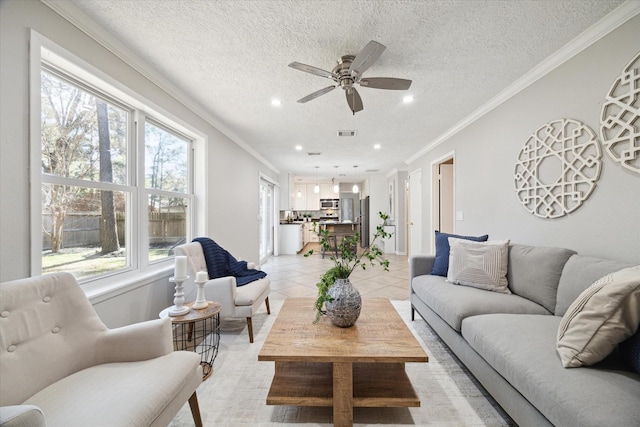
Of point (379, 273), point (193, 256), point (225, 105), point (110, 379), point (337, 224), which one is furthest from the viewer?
point (337, 224)

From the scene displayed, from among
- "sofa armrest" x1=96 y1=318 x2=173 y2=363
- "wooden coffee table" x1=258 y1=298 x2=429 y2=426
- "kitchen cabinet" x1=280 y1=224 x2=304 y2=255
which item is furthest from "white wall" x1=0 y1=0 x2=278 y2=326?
"kitchen cabinet" x1=280 y1=224 x2=304 y2=255

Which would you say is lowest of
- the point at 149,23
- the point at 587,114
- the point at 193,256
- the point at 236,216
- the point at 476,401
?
the point at 476,401

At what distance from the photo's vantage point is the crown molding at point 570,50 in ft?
5.14

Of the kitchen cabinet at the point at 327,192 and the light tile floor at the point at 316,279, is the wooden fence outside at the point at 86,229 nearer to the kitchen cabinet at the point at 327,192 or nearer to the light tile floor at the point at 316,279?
the light tile floor at the point at 316,279

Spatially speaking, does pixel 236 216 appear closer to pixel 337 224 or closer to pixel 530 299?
pixel 337 224

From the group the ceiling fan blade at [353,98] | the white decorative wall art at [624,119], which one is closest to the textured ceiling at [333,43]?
the ceiling fan blade at [353,98]

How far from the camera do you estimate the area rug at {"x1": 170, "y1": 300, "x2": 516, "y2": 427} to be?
1.38m

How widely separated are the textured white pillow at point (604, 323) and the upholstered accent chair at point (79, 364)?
67.3 inches

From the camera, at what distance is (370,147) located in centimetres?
486

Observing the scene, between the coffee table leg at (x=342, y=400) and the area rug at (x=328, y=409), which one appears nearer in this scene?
the coffee table leg at (x=342, y=400)

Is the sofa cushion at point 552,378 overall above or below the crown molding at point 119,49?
below

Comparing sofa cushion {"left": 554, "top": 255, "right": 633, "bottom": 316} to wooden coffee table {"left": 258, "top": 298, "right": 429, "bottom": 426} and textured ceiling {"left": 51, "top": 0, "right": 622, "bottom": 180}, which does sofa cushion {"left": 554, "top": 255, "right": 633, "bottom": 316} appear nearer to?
wooden coffee table {"left": 258, "top": 298, "right": 429, "bottom": 426}

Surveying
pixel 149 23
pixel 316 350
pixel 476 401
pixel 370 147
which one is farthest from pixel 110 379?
pixel 370 147

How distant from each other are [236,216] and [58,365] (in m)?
3.08
